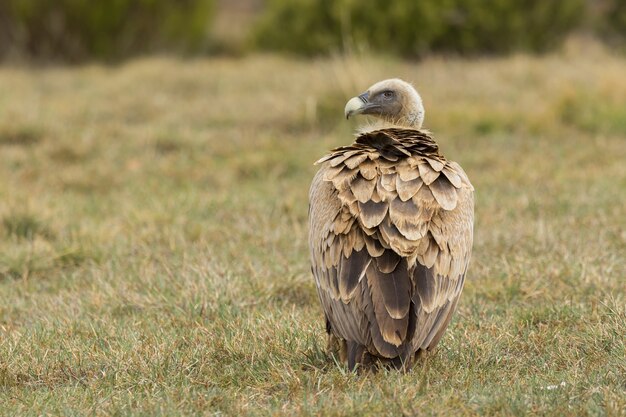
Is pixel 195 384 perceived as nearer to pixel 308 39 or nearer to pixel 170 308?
pixel 170 308

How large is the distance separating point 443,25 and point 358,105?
1237 cm

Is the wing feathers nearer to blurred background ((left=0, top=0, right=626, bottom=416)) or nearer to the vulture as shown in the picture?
the vulture

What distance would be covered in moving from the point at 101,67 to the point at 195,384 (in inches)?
503

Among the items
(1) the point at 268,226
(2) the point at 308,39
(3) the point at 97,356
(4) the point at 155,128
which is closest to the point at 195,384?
(3) the point at 97,356

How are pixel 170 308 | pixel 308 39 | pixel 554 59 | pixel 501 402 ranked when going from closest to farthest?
pixel 501 402 < pixel 170 308 < pixel 554 59 < pixel 308 39

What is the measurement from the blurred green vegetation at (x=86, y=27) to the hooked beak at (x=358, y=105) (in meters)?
12.6

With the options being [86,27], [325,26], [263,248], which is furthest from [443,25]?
[263,248]

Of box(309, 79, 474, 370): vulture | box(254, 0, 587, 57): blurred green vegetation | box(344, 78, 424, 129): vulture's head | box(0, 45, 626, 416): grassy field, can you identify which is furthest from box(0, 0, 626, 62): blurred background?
box(309, 79, 474, 370): vulture

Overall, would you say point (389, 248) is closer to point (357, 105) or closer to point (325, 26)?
point (357, 105)

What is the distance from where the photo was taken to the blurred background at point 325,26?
54.6ft

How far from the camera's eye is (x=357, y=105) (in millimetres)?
4910

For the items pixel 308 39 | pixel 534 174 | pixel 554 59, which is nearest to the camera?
pixel 534 174

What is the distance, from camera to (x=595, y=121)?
10320 mm

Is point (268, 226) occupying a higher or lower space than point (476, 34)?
lower
